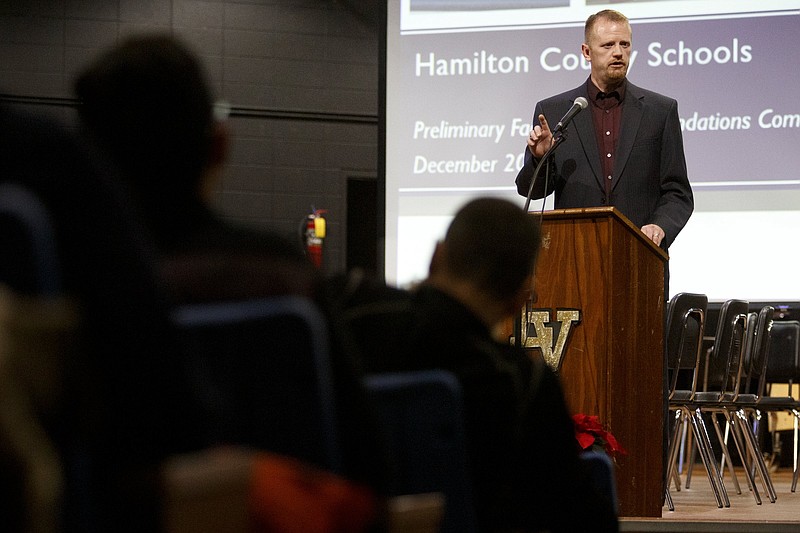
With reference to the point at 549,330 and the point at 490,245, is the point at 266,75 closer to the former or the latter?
the point at 549,330

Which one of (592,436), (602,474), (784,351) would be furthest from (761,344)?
(602,474)

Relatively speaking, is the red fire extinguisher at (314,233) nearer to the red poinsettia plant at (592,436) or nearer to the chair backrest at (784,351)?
the chair backrest at (784,351)

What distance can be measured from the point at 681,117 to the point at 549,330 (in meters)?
2.47

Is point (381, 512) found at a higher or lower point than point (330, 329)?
lower

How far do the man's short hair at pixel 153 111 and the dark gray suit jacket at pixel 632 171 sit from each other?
10.5 ft

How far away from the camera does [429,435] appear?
4.38 ft

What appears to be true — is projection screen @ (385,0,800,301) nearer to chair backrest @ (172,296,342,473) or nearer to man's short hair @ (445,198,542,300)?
man's short hair @ (445,198,542,300)

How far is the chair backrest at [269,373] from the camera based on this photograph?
104 centimetres

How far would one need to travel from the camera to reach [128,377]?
35.2 inches

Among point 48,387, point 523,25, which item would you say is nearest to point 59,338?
point 48,387

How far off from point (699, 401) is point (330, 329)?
4247mm

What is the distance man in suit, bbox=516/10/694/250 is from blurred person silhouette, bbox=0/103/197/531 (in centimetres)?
351

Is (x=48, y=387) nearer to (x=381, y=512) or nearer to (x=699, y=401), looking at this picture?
(x=381, y=512)

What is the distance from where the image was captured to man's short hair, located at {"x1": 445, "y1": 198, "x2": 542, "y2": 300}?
5.38 feet
